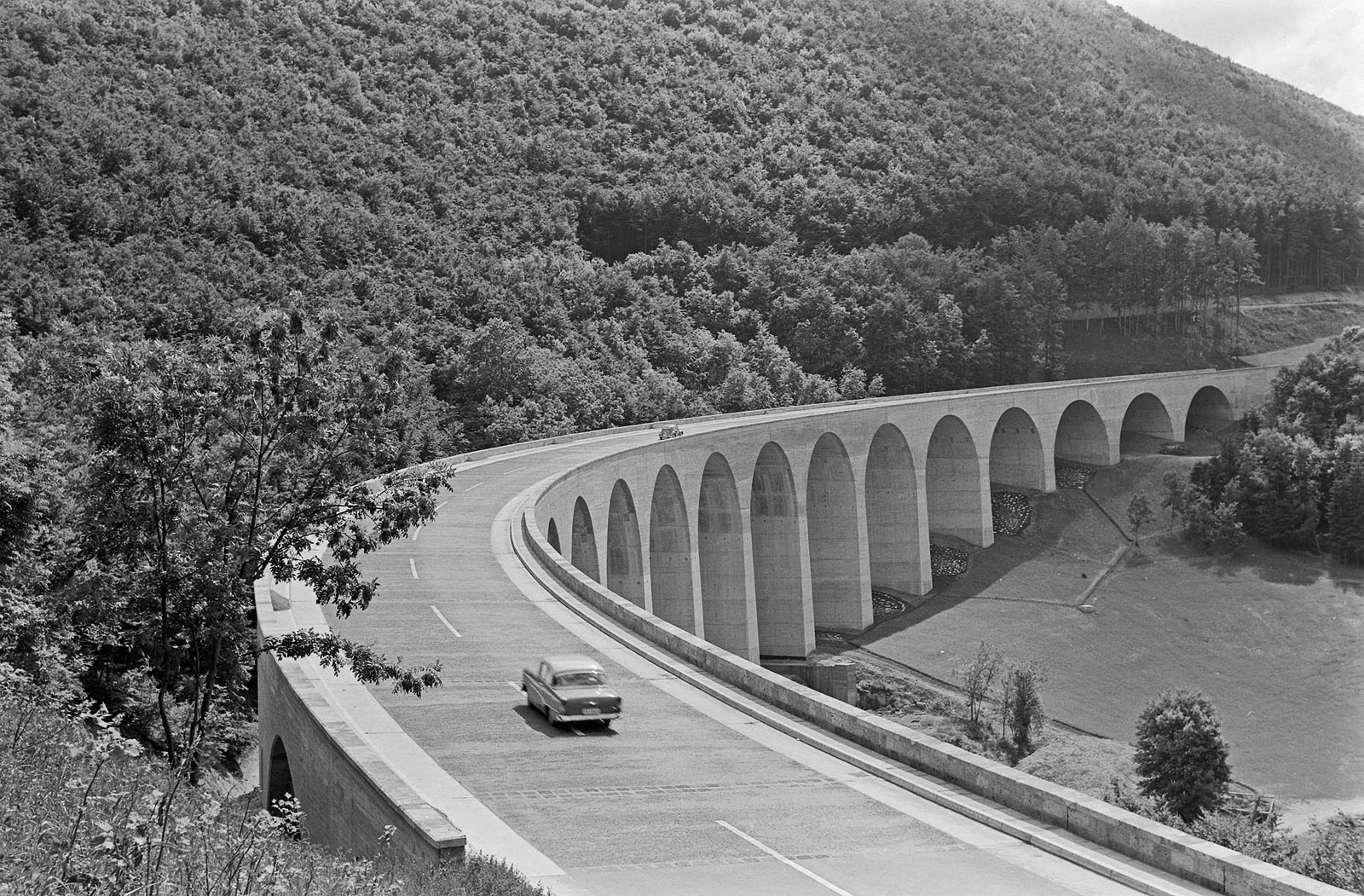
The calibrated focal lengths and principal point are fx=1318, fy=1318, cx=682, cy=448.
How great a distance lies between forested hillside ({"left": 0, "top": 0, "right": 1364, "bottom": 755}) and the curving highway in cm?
371

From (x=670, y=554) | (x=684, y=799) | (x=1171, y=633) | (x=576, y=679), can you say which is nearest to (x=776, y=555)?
(x=670, y=554)

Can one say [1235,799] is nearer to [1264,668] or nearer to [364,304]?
[1264,668]

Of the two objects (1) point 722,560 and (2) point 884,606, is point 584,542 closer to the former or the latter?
(1) point 722,560

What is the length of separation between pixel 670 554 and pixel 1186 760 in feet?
80.4

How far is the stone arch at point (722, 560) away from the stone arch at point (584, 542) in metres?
13.0

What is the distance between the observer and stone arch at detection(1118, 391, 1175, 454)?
9712 centimetres

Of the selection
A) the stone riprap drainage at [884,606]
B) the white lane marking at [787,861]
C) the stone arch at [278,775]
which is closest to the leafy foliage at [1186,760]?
the stone riprap drainage at [884,606]

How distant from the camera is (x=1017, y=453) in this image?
89.4 meters

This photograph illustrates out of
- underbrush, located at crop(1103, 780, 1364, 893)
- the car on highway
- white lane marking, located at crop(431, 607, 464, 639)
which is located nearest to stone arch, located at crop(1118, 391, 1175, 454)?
underbrush, located at crop(1103, 780, 1364, 893)

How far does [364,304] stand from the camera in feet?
267

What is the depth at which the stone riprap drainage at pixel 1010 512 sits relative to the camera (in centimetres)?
8412

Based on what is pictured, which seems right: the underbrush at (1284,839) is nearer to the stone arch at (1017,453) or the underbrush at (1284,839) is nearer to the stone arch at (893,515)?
the stone arch at (893,515)

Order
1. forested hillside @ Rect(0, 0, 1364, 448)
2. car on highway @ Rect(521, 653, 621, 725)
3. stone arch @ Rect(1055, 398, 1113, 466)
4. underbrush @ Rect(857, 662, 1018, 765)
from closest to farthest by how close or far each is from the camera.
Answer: car on highway @ Rect(521, 653, 621, 725)
underbrush @ Rect(857, 662, 1018, 765)
forested hillside @ Rect(0, 0, 1364, 448)
stone arch @ Rect(1055, 398, 1113, 466)

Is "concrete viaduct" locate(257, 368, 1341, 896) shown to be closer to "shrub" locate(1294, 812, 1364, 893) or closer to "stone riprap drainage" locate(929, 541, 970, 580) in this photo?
"shrub" locate(1294, 812, 1364, 893)
